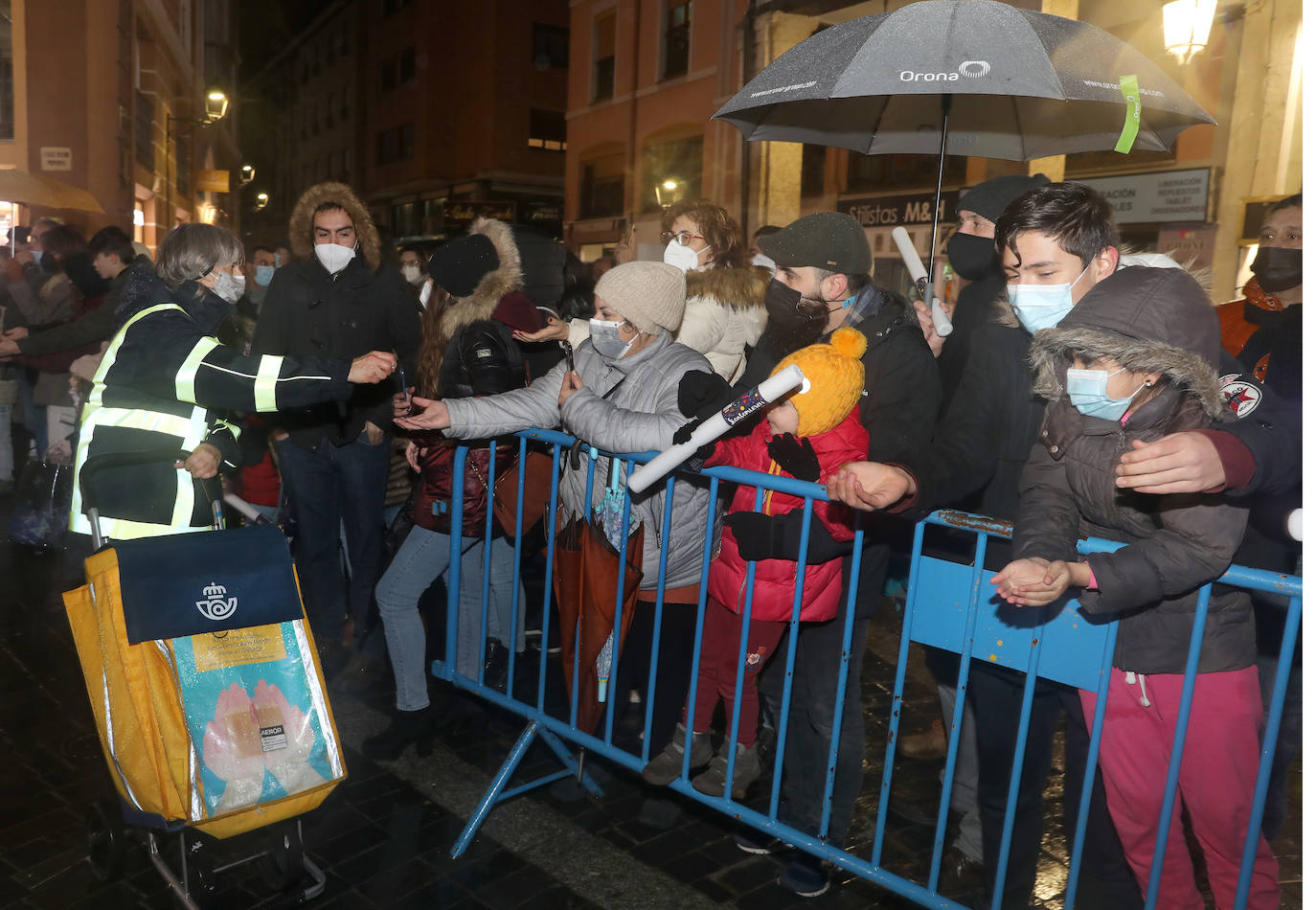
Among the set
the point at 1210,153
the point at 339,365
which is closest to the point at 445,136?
the point at 1210,153

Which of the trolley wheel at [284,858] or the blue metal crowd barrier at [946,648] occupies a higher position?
the blue metal crowd barrier at [946,648]

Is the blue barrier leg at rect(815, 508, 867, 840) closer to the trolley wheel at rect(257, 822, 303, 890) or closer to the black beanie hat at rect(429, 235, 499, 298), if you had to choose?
the trolley wheel at rect(257, 822, 303, 890)

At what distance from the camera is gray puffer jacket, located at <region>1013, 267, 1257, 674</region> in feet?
7.14

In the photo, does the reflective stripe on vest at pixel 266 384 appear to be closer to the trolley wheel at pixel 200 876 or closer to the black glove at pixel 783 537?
the trolley wheel at pixel 200 876

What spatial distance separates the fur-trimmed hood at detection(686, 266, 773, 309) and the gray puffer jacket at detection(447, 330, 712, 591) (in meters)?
0.94

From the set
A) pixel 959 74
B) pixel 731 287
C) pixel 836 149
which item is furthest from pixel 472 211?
pixel 959 74

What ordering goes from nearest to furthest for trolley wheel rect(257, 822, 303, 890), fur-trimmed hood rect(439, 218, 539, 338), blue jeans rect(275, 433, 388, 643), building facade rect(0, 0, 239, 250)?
trolley wheel rect(257, 822, 303, 890), fur-trimmed hood rect(439, 218, 539, 338), blue jeans rect(275, 433, 388, 643), building facade rect(0, 0, 239, 250)

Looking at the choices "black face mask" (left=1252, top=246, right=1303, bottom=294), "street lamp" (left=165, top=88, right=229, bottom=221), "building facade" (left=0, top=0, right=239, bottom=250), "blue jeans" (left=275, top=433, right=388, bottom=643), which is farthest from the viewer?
"street lamp" (left=165, top=88, right=229, bottom=221)

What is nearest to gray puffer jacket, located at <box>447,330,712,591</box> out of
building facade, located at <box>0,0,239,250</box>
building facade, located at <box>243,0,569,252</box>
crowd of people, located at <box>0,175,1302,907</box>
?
crowd of people, located at <box>0,175,1302,907</box>

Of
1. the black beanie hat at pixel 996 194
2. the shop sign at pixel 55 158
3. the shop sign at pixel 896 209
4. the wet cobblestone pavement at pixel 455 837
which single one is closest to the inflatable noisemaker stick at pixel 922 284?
the black beanie hat at pixel 996 194

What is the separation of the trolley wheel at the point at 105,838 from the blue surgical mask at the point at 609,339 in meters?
2.15

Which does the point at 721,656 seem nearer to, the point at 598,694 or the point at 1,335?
the point at 598,694

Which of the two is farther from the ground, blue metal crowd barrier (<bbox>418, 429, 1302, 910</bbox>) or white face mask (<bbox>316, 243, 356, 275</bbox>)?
white face mask (<bbox>316, 243, 356, 275</bbox>)

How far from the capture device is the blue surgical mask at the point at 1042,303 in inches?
99.8
